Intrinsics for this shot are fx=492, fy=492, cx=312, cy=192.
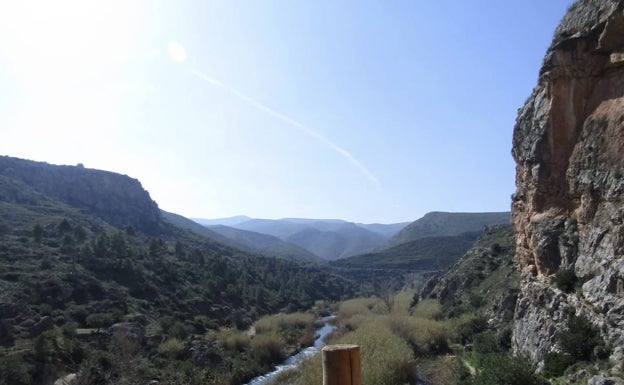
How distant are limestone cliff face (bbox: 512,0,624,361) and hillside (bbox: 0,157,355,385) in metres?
21.1

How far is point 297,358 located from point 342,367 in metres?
38.5

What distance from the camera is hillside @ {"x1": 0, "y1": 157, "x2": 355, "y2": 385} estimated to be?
97.3ft

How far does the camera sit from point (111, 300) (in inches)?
1649

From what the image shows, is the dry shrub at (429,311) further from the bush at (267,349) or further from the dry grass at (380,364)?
the dry grass at (380,364)

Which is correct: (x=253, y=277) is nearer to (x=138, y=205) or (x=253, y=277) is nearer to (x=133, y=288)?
(x=133, y=288)

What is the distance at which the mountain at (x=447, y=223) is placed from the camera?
139500 millimetres

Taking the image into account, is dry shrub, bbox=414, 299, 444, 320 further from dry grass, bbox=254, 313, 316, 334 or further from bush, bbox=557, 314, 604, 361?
bush, bbox=557, 314, 604, 361

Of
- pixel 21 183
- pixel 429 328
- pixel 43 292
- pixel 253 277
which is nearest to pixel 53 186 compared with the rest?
pixel 21 183

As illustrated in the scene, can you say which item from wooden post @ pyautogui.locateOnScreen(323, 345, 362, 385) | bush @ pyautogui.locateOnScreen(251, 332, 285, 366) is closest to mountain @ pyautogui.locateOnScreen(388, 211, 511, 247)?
bush @ pyautogui.locateOnScreen(251, 332, 285, 366)

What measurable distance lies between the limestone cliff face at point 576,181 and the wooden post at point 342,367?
14.9 metres

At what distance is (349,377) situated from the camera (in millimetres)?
3227

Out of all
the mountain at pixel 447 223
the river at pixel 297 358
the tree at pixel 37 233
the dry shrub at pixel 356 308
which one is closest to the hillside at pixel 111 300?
the tree at pixel 37 233

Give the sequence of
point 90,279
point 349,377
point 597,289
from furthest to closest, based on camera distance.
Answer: point 90,279
point 597,289
point 349,377

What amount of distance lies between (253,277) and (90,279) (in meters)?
34.3
